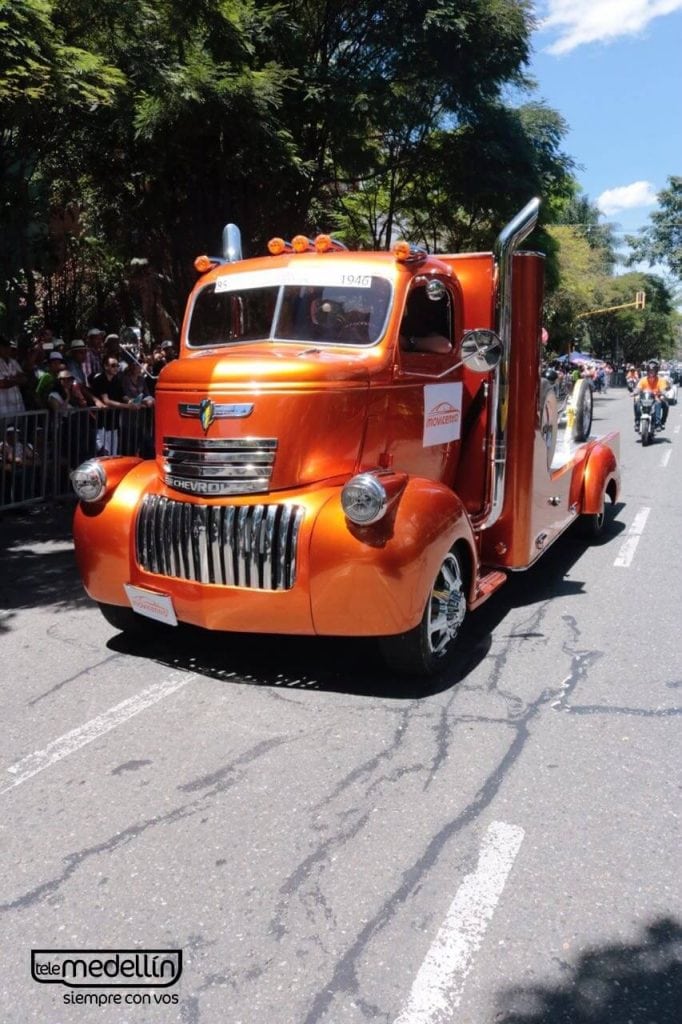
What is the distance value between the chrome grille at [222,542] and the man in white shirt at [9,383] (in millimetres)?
5096

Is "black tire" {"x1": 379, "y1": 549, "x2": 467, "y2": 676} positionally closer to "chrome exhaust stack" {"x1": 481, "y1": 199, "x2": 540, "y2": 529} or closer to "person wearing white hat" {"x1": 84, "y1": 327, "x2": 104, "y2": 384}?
"chrome exhaust stack" {"x1": 481, "y1": 199, "x2": 540, "y2": 529}

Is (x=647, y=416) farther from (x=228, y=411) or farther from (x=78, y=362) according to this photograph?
(x=228, y=411)

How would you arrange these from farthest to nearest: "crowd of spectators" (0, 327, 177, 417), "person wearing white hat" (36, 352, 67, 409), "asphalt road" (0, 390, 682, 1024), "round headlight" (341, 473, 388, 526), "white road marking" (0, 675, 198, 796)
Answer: "person wearing white hat" (36, 352, 67, 409)
"crowd of spectators" (0, 327, 177, 417)
"round headlight" (341, 473, 388, 526)
"white road marking" (0, 675, 198, 796)
"asphalt road" (0, 390, 682, 1024)

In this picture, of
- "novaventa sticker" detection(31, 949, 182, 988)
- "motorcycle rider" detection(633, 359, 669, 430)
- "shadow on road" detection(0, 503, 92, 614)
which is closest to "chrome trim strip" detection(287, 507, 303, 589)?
"novaventa sticker" detection(31, 949, 182, 988)

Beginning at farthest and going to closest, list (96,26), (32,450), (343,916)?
1. (96,26)
2. (32,450)
3. (343,916)

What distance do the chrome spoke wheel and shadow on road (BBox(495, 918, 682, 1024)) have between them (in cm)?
213

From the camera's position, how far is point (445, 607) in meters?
4.87

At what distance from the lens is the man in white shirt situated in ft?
30.5

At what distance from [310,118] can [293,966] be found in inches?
504

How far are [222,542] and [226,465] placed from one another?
0.41m

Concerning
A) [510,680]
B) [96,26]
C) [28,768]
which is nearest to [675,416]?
[96,26]

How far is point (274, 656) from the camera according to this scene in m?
5.17

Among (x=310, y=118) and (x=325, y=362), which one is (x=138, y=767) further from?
(x=310, y=118)

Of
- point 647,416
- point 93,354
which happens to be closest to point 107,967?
point 93,354
